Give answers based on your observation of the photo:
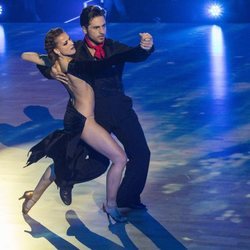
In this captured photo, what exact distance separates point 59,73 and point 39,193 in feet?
3.41

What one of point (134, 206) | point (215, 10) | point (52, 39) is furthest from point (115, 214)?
point (215, 10)

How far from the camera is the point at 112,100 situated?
265 inches

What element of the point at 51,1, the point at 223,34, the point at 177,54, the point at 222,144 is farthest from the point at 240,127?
the point at 51,1

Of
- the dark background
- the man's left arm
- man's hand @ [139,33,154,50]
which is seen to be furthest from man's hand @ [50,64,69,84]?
the dark background

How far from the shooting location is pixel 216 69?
12.2 metres

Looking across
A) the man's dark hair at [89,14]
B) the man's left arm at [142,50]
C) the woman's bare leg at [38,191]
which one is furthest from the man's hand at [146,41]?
the woman's bare leg at [38,191]

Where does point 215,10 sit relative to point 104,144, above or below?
below

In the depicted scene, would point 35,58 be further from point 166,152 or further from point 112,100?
point 166,152

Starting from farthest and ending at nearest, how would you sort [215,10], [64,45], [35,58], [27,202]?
[215,10]
[27,202]
[35,58]
[64,45]

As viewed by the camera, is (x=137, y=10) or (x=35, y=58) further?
(x=137, y=10)

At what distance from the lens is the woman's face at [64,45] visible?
646cm

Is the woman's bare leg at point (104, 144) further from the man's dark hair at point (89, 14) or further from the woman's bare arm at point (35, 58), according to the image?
the man's dark hair at point (89, 14)

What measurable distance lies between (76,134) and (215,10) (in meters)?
9.91

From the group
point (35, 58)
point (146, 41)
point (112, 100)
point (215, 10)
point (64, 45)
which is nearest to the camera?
point (146, 41)
